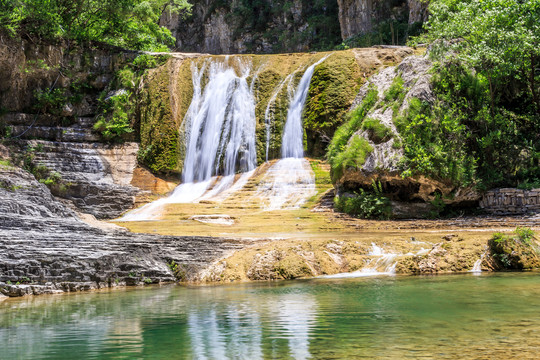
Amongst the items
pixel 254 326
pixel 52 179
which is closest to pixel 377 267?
pixel 254 326

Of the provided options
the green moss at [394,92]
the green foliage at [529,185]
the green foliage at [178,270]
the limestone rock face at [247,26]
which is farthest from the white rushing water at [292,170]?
the limestone rock face at [247,26]

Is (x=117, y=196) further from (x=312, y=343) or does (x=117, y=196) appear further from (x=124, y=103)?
(x=312, y=343)

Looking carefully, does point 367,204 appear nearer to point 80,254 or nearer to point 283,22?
point 80,254

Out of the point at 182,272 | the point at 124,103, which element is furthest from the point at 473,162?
the point at 124,103

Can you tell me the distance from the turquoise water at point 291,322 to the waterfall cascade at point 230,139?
31.8 ft

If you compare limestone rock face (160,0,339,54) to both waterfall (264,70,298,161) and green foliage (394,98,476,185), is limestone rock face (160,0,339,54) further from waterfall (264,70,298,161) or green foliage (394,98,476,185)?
green foliage (394,98,476,185)

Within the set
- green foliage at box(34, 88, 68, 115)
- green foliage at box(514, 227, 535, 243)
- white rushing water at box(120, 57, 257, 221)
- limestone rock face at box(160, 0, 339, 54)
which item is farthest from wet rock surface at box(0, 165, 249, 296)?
limestone rock face at box(160, 0, 339, 54)

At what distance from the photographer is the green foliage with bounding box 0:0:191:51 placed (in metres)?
19.8

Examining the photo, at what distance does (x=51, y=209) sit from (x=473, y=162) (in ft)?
35.8

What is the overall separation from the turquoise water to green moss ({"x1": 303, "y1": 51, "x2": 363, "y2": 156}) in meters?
12.7

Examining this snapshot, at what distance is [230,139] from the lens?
2105 centimetres

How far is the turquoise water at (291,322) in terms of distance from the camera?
166 inches

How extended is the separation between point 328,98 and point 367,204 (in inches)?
272

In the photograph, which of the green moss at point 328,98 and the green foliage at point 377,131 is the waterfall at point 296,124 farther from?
the green foliage at point 377,131
